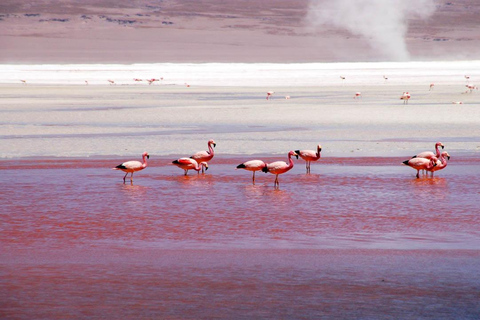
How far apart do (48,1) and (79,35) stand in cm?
3228

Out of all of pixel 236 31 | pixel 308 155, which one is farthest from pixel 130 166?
pixel 236 31

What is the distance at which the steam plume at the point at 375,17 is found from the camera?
121 metres

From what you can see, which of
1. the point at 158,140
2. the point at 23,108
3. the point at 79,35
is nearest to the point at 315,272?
the point at 158,140

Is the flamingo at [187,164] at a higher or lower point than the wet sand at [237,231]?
higher

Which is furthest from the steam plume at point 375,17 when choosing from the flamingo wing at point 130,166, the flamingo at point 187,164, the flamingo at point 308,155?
the flamingo wing at point 130,166

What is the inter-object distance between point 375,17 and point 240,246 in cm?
13112

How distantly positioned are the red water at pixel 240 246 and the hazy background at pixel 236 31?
82752 mm

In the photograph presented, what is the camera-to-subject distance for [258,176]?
1369cm

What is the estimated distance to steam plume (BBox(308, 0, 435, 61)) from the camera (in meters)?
121

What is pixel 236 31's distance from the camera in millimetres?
132375

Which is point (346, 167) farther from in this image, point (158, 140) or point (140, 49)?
point (140, 49)

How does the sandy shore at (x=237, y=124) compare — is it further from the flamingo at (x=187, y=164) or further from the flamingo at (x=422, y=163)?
the flamingo at (x=422, y=163)

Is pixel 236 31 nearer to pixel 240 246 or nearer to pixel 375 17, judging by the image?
pixel 375 17

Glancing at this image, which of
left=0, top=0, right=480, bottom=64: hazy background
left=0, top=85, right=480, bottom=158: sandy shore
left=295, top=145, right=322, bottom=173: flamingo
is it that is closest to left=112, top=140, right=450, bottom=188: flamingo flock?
left=295, top=145, right=322, bottom=173: flamingo
